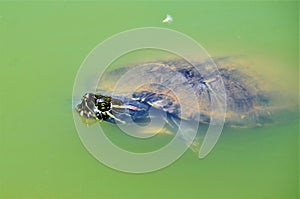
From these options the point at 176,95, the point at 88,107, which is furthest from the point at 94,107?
the point at 176,95

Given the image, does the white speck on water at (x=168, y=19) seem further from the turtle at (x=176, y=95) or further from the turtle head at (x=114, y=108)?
the turtle head at (x=114, y=108)

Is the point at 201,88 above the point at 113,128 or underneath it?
above

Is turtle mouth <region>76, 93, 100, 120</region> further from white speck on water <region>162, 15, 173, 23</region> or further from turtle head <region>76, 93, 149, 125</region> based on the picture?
white speck on water <region>162, 15, 173, 23</region>

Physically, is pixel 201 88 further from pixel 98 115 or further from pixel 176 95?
pixel 98 115

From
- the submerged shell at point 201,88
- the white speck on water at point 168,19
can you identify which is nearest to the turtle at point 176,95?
the submerged shell at point 201,88

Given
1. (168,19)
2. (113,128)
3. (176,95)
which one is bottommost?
(113,128)

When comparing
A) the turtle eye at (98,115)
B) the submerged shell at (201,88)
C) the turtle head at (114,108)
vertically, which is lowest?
the turtle eye at (98,115)

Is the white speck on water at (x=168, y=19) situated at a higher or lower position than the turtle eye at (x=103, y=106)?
higher

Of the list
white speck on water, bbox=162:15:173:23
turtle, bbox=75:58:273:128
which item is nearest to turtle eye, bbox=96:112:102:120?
turtle, bbox=75:58:273:128

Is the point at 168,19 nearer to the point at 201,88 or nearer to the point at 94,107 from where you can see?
the point at 201,88
